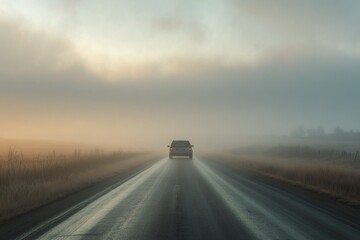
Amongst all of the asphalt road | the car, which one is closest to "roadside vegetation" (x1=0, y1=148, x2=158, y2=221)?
the asphalt road

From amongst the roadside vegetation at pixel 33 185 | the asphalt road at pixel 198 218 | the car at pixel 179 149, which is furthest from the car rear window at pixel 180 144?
the asphalt road at pixel 198 218

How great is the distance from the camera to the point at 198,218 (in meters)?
11.3

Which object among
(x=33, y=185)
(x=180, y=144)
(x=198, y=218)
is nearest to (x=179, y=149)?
(x=180, y=144)

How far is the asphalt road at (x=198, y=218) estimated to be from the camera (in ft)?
30.4

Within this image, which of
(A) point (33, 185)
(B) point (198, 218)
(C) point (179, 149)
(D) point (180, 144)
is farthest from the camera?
(D) point (180, 144)

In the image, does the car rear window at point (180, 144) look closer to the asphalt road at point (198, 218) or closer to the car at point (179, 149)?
the car at point (179, 149)

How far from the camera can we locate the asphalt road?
9.27m

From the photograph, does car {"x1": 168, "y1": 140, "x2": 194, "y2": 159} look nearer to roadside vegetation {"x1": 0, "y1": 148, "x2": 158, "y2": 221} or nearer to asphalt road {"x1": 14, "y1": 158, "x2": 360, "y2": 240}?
roadside vegetation {"x1": 0, "y1": 148, "x2": 158, "y2": 221}

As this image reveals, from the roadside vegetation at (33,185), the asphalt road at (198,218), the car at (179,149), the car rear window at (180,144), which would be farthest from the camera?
the car rear window at (180,144)

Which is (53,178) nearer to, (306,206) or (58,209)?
(58,209)

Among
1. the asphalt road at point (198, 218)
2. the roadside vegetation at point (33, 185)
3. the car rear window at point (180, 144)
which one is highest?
the car rear window at point (180, 144)

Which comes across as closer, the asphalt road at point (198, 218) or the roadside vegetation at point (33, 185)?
the asphalt road at point (198, 218)

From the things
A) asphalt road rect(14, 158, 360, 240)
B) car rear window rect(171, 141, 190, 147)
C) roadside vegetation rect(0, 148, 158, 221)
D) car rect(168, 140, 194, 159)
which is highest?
car rear window rect(171, 141, 190, 147)

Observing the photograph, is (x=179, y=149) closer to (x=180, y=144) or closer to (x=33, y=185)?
(x=180, y=144)
